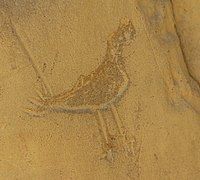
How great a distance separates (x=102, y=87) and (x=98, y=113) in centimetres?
9

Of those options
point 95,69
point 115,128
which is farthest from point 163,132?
point 95,69

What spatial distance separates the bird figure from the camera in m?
1.59

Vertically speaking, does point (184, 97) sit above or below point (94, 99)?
below

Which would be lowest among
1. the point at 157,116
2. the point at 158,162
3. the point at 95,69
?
the point at 158,162

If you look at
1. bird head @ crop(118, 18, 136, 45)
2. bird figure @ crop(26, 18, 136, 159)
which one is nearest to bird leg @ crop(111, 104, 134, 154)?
bird figure @ crop(26, 18, 136, 159)

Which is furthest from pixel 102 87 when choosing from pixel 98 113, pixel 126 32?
pixel 126 32

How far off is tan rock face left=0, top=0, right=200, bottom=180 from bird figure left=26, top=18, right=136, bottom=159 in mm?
18

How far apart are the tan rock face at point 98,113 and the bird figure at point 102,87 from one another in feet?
0.06

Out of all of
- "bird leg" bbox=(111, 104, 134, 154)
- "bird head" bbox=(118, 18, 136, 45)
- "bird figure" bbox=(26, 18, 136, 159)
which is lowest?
"bird leg" bbox=(111, 104, 134, 154)

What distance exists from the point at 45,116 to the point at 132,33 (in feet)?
1.39

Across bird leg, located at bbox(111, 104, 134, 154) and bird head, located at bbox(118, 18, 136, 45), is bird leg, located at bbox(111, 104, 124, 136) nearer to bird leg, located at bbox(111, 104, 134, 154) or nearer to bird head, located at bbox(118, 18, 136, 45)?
bird leg, located at bbox(111, 104, 134, 154)

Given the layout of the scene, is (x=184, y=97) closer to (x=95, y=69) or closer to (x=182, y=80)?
(x=182, y=80)

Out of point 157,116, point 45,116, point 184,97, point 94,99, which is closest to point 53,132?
point 45,116

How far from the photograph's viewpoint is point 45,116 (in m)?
1.60
